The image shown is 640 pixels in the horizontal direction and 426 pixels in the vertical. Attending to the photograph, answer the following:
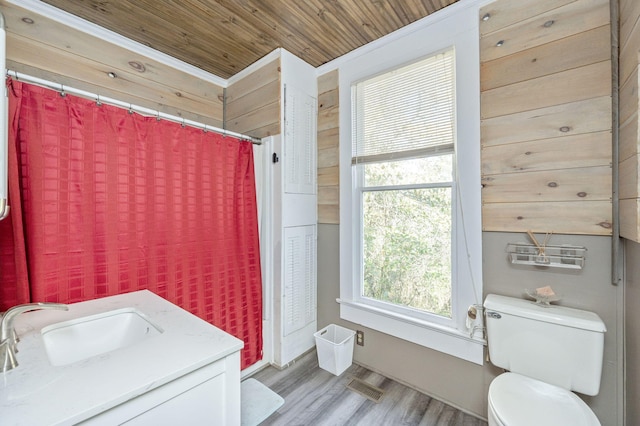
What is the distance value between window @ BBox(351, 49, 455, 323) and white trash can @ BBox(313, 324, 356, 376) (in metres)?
0.34

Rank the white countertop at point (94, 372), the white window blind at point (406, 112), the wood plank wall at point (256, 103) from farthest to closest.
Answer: the wood plank wall at point (256, 103) < the white window blind at point (406, 112) < the white countertop at point (94, 372)

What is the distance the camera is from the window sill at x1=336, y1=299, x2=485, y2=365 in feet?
5.21

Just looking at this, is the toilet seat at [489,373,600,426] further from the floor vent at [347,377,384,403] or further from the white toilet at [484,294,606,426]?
the floor vent at [347,377,384,403]

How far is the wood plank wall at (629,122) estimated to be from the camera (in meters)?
0.98

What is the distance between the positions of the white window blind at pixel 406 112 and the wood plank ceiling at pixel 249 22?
32 centimetres

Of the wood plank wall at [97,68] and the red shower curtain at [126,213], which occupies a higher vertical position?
the wood plank wall at [97,68]

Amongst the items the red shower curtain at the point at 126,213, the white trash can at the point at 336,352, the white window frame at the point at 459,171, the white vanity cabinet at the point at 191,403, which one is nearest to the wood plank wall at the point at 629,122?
the white window frame at the point at 459,171

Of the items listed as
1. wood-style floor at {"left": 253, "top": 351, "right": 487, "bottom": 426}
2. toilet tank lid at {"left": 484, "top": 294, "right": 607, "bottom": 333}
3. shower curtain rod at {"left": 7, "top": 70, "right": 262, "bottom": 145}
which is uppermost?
shower curtain rod at {"left": 7, "top": 70, "right": 262, "bottom": 145}

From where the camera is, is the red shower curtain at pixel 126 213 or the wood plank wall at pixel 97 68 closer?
the red shower curtain at pixel 126 213

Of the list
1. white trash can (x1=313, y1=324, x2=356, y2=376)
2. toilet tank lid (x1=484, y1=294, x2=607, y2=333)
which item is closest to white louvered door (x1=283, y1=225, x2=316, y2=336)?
white trash can (x1=313, y1=324, x2=356, y2=376)

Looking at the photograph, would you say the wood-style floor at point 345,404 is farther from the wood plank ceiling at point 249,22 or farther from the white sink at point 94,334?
the wood plank ceiling at point 249,22

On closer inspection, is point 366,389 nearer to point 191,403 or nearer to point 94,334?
point 191,403

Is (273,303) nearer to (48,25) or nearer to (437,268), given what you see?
(437,268)

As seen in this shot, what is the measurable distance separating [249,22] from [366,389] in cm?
257
